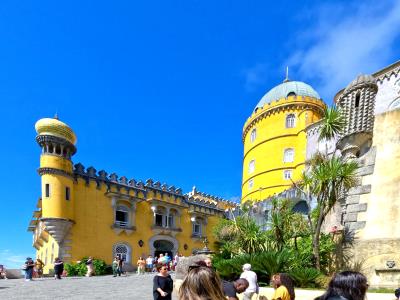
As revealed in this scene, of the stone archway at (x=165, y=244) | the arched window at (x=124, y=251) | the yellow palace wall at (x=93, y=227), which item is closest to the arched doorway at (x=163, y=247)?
→ the stone archway at (x=165, y=244)

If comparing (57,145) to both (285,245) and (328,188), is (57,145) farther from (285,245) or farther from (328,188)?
(328,188)

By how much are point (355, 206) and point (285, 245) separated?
3.66 meters

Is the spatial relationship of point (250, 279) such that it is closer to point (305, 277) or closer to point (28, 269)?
point (305, 277)

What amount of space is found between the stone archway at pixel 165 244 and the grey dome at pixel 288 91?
19.6 meters

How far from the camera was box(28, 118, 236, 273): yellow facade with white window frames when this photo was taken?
21484 mm

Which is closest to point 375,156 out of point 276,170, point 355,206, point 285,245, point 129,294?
point 355,206

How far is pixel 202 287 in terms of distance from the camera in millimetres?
2416

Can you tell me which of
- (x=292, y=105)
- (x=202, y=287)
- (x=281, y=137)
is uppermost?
(x=292, y=105)

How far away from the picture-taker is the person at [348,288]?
2.79 metres

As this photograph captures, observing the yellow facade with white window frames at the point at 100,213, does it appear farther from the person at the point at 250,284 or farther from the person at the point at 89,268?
the person at the point at 250,284

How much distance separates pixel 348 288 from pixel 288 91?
35582 millimetres

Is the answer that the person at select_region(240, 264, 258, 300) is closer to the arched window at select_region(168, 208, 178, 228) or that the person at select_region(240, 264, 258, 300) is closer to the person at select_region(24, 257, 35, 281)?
the person at select_region(24, 257, 35, 281)

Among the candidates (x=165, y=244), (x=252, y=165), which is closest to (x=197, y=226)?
(x=165, y=244)

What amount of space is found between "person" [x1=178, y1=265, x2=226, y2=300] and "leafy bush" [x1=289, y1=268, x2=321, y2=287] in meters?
8.70
